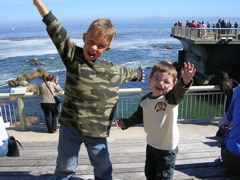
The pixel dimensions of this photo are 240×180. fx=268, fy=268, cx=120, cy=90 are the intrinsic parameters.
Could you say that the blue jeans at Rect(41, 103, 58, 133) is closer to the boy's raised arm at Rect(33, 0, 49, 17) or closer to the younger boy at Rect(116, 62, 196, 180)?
the younger boy at Rect(116, 62, 196, 180)

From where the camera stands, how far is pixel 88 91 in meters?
2.56

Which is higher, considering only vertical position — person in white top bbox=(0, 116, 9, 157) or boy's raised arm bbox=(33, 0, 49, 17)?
boy's raised arm bbox=(33, 0, 49, 17)

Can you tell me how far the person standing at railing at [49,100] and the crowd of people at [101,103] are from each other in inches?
155

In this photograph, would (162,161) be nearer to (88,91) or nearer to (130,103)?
(88,91)

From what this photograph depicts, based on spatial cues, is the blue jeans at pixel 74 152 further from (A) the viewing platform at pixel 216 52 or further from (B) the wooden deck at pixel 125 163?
(A) the viewing platform at pixel 216 52

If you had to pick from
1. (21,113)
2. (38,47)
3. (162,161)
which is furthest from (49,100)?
(38,47)

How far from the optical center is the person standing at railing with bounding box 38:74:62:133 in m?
6.54

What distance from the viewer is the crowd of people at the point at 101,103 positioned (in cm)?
243

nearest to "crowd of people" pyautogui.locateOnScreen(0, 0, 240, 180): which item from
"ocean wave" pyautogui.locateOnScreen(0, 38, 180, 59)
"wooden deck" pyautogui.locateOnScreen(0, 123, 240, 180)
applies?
"wooden deck" pyautogui.locateOnScreen(0, 123, 240, 180)

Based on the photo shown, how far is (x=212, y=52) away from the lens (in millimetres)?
21469

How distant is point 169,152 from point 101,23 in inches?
55.7

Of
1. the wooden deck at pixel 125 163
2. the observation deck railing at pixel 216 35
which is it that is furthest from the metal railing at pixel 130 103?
the observation deck railing at pixel 216 35

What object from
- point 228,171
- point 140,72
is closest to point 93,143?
point 140,72

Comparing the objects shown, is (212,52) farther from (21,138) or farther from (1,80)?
(1,80)
